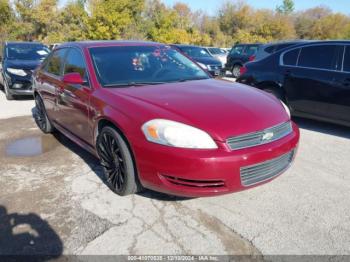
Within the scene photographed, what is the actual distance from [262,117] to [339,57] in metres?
3.10

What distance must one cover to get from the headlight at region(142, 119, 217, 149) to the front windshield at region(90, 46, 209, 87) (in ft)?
3.31

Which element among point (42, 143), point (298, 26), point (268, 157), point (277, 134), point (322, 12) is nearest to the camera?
point (268, 157)

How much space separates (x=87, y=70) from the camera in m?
3.86

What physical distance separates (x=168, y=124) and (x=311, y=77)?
371cm

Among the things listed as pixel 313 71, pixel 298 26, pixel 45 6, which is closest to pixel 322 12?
pixel 298 26

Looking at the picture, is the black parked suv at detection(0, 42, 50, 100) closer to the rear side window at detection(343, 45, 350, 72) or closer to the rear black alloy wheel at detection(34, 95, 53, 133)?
the rear black alloy wheel at detection(34, 95, 53, 133)

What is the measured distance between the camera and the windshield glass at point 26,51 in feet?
32.6

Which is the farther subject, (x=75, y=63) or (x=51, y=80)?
(x=51, y=80)

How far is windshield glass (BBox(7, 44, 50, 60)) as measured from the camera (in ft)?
32.6

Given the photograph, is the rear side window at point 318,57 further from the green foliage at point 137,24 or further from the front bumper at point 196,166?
the green foliage at point 137,24

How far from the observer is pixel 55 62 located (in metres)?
5.10

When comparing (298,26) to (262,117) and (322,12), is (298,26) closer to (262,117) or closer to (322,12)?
(322,12)

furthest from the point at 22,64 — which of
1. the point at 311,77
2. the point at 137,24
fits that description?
the point at 137,24

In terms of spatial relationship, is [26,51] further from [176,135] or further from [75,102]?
[176,135]
